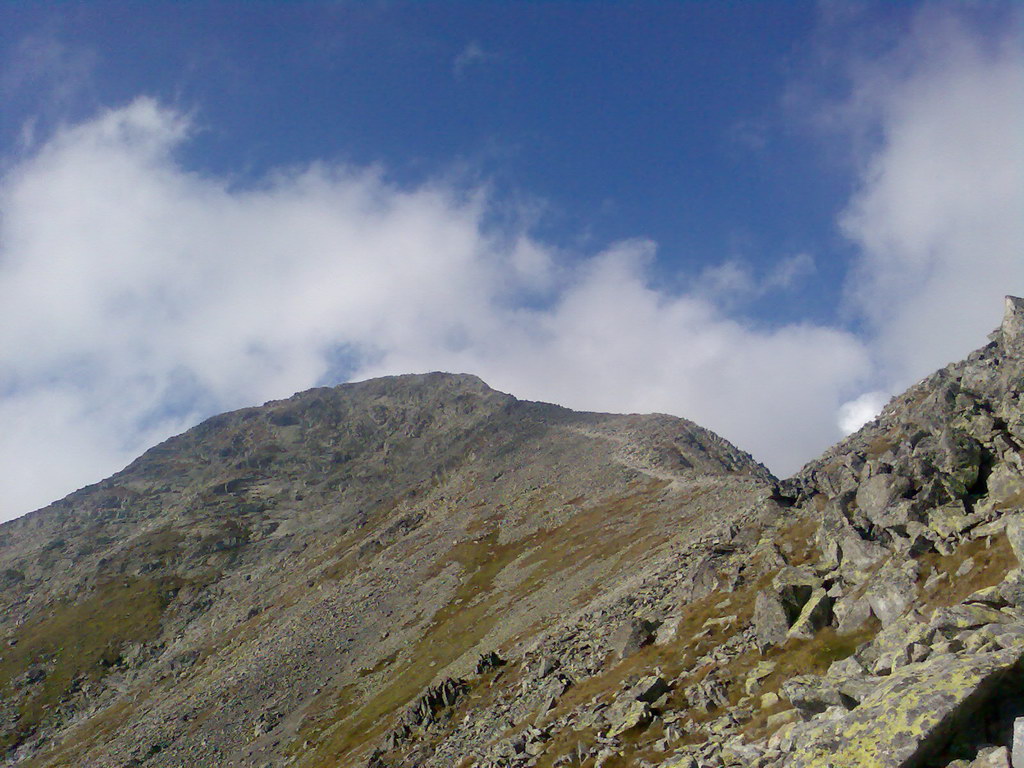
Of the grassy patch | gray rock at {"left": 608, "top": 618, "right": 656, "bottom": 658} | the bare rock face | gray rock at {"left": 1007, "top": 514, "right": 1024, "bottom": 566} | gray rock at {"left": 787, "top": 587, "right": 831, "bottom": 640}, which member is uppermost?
the grassy patch

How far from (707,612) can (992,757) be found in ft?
91.3

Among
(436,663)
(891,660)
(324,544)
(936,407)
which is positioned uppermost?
(324,544)

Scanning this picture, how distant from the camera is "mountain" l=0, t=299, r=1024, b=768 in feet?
63.9

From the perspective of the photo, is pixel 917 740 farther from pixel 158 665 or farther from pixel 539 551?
pixel 158 665

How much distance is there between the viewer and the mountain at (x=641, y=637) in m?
19.5

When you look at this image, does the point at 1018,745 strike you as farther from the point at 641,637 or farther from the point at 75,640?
the point at 75,640

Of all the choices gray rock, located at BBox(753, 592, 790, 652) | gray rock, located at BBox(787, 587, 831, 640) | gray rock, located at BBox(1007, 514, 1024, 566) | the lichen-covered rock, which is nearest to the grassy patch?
gray rock, located at BBox(753, 592, 790, 652)

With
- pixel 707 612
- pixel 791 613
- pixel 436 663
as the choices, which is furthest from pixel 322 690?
pixel 791 613

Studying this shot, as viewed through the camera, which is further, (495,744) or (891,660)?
(495,744)

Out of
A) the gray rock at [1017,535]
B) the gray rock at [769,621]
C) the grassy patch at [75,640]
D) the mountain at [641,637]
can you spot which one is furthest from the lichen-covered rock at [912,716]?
the grassy patch at [75,640]

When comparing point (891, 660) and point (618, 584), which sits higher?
point (891, 660)

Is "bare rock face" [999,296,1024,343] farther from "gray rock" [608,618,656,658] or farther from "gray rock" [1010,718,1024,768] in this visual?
"gray rock" [1010,718,1024,768]

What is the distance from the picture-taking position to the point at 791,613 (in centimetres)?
3209

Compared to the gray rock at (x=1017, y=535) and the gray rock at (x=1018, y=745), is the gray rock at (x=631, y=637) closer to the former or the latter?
the gray rock at (x=1017, y=535)
